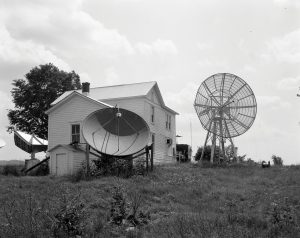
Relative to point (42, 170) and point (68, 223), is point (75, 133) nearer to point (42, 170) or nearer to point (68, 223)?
point (42, 170)

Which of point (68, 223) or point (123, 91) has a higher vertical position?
point (123, 91)

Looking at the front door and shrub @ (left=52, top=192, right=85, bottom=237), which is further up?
the front door

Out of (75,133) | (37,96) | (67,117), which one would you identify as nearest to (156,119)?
(75,133)

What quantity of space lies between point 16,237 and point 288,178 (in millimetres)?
17120

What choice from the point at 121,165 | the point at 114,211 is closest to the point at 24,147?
the point at 121,165

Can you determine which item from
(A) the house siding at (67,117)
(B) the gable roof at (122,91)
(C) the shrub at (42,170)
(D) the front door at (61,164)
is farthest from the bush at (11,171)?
(B) the gable roof at (122,91)

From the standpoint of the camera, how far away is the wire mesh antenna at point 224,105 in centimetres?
3391

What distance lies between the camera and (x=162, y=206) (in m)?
15.5

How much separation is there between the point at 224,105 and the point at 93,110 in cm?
1033

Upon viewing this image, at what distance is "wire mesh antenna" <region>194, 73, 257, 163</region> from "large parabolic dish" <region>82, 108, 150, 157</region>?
888 cm

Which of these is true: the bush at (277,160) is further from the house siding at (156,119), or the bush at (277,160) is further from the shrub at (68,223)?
the shrub at (68,223)

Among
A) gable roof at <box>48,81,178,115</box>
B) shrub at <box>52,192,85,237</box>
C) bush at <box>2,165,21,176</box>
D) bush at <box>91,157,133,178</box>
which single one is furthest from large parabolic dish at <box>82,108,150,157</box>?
shrub at <box>52,192,85,237</box>

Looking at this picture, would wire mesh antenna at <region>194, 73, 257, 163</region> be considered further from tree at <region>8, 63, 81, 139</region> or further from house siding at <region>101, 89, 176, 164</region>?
tree at <region>8, 63, 81, 139</region>

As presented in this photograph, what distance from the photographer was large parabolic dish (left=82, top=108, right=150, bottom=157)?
84.5 feet
